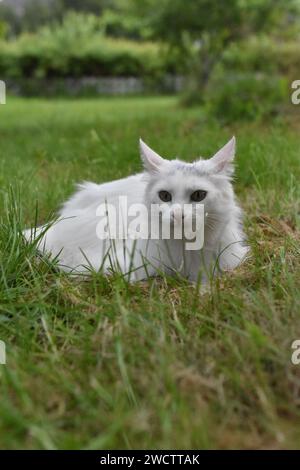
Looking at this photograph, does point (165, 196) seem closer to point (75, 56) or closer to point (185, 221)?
point (185, 221)

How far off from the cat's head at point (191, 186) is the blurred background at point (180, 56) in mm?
4788

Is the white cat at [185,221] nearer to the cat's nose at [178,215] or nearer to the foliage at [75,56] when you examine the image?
the cat's nose at [178,215]

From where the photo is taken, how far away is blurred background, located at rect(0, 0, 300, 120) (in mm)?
7402

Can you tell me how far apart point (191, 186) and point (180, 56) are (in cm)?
1193

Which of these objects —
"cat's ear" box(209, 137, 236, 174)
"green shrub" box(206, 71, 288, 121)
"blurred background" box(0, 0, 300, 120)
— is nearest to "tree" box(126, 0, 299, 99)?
"blurred background" box(0, 0, 300, 120)

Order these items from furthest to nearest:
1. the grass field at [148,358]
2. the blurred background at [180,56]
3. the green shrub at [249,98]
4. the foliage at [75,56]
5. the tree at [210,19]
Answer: the foliage at [75,56]
the tree at [210,19]
the blurred background at [180,56]
the green shrub at [249,98]
the grass field at [148,358]

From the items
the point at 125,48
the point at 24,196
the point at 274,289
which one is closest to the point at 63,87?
the point at 125,48

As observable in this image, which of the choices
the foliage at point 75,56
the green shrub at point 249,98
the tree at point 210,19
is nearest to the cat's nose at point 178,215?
the green shrub at point 249,98

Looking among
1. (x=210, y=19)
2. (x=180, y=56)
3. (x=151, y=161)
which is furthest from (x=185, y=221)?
(x=180, y=56)

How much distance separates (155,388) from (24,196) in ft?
5.87

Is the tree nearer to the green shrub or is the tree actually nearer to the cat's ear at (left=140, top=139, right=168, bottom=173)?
the green shrub

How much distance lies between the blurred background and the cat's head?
15.7 feet

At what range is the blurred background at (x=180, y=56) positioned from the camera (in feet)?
24.3
